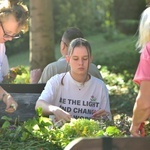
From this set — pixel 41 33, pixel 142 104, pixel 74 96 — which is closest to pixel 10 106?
pixel 74 96

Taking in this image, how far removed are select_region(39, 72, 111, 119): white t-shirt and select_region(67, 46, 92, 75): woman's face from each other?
12 centimetres

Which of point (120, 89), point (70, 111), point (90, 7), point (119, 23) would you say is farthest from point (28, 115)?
point (90, 7)

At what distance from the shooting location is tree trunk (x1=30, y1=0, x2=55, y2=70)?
9516mm

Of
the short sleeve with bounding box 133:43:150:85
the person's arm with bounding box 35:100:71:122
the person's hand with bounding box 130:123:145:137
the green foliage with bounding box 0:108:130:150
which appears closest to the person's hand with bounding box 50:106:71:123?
the person's arm with bounding box 35:100:71:122

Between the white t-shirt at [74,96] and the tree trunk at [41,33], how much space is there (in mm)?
4071

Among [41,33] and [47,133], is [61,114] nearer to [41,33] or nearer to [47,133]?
[47,133]

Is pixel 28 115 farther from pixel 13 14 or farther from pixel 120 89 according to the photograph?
pixel 120 89

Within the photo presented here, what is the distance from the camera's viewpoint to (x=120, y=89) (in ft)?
38.8

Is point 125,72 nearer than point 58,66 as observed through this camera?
No

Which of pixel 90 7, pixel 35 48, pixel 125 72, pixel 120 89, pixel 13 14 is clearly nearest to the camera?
pixel 13 14

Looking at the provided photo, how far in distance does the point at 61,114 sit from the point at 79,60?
693 mm

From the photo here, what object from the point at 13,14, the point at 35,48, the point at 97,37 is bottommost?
the point at 97,37

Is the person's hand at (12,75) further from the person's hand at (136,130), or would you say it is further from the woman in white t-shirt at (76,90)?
the person's hand at (136,130)

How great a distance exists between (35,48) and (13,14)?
4.37 meters
